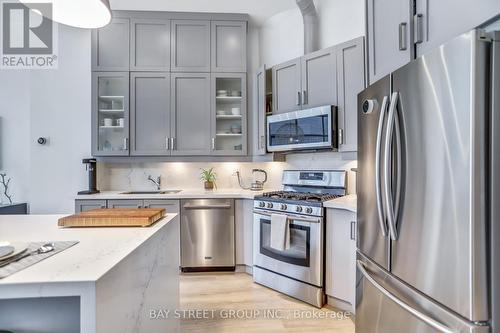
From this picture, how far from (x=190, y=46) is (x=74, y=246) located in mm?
2884

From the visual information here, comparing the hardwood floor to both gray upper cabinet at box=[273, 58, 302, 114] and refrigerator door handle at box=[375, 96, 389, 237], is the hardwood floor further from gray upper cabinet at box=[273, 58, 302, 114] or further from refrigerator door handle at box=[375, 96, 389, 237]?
gray upper cabinet at box=[273, 58, 302, 114]

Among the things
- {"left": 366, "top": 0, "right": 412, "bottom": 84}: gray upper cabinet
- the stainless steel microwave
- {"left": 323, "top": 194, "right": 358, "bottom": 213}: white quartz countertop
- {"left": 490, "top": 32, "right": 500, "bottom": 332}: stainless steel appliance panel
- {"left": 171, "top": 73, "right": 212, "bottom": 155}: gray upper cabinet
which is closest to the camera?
{"left": 490, "top": 32, "right": 500, "bottom": 332}: stainless steel appliance panel

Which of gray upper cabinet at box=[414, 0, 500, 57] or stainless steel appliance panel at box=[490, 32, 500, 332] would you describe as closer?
stainless steel appliance panel at box=[490, 32, 500, 332]

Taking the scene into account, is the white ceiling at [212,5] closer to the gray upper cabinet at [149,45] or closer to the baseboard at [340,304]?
the gray upper cabinet at [149,45]

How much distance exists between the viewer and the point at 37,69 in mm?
3393

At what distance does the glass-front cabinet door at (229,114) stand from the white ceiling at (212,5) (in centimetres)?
78

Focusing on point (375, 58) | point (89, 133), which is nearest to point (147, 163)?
point (89, 133)

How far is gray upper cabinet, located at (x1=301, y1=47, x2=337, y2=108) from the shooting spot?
2736mm

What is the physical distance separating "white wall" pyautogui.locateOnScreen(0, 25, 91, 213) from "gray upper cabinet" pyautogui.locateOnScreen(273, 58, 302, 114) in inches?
92.9

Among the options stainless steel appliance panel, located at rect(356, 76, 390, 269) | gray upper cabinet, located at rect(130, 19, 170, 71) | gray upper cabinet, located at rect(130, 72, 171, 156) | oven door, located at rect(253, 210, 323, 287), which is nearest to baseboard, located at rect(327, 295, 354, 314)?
oven door, located at rect(253, 210, 323, 287)

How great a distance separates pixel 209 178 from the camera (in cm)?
362

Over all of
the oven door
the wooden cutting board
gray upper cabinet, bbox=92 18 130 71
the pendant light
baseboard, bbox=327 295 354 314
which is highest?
gray upper cabinet, bbox=92 18 130 71

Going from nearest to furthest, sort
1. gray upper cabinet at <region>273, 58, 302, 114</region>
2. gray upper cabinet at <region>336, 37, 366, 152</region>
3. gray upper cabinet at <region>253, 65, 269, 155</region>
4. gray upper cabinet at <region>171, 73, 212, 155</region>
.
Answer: gray upper cabinet at <region>336, 37, 366, 152</region> → gray upper cabinet at <region>273, 58, 302, 114</region> → gray upper cabinet at <region>253, 65, 269, 155</region> → gray upper cabinet at <region>171, 73, 212, 155</region>

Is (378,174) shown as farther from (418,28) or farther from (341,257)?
(341,257)
